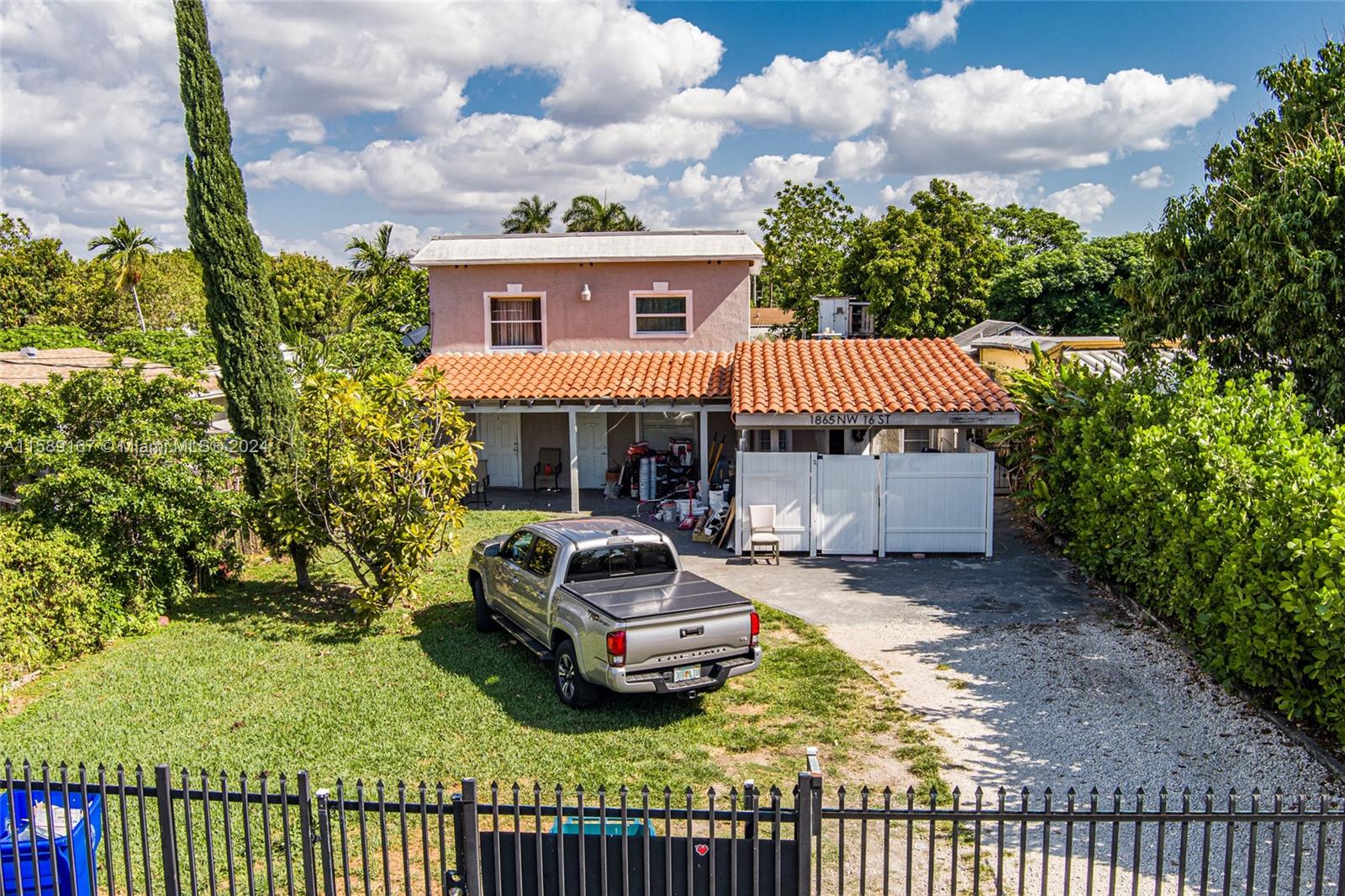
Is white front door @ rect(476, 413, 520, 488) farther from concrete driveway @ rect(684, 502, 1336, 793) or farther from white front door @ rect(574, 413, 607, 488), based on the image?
concrete driveway @ rect(684, 502, 1336, 793)

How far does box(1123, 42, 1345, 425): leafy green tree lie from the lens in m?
11.8

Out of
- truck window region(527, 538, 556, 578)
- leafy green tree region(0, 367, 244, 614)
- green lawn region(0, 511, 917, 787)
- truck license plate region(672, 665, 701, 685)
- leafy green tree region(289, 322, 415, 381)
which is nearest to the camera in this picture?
green lawn region(0, 511, 917, 787)

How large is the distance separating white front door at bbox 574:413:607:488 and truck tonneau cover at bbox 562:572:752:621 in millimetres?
12508

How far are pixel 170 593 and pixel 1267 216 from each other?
1525 centimetres

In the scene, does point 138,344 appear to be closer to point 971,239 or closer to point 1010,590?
point 1010,590

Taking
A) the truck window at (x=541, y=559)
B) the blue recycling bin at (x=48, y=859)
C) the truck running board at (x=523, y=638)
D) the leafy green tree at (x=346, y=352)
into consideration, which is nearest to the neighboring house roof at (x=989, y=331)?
the leafy green tree at (x=346, y=352)

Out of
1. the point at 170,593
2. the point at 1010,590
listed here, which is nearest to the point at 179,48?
the point at 170,593

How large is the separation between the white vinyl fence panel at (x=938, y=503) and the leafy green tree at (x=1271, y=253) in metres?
3.28

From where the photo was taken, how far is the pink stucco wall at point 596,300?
855 inches

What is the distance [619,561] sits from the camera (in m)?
10.2

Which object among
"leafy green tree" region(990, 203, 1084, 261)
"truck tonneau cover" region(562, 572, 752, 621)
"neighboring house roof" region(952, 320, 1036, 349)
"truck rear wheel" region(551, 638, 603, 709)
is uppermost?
"leafy green tree" region(990, 203, 1084, 261)

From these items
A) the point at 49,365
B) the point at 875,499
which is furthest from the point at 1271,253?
the point at 49,365

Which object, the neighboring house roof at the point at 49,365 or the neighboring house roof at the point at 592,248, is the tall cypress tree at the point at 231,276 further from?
the neighboring house roof at the point at 592,248

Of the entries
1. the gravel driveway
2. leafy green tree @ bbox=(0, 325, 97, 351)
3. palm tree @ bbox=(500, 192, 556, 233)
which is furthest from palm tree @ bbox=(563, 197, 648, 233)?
the gravel driveway
